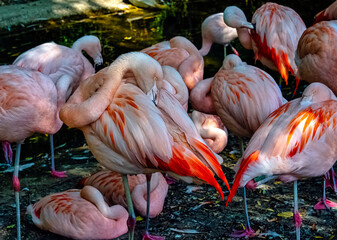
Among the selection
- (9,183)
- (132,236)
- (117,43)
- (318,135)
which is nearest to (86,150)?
(9,183)

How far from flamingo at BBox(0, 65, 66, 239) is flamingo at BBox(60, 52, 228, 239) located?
616 millimetres

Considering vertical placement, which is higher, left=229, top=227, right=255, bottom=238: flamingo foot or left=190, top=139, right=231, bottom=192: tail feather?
left=190, top=139, right=231, bottom=192: tail feather

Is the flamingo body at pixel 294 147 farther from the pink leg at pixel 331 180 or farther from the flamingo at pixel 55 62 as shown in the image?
the flamingo at pixel 55 62

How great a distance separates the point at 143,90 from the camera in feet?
10.4

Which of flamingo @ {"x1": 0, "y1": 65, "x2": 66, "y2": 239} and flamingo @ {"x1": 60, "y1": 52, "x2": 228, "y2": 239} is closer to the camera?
flamingo @ {"x1": 60, "y1": 52, "x2": 228, "y2": 239}

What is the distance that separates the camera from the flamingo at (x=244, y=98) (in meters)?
3.67

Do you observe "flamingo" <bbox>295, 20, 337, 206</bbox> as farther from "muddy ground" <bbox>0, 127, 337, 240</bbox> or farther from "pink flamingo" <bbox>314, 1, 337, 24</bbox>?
"muddy ground" <bbox>0, 127, 337, 240</bbox>

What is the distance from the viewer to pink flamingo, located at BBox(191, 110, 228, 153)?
15.1 ft

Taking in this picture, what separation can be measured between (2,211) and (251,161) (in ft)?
6.54

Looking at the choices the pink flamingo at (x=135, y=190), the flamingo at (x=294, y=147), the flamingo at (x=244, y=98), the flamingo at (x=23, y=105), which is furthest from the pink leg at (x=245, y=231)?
the flamingo at (x=23, y=105)

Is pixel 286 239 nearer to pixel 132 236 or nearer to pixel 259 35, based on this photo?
pixel 132 236

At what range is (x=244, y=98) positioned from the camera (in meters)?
3.68

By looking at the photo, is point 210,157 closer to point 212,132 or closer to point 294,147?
point 294,147

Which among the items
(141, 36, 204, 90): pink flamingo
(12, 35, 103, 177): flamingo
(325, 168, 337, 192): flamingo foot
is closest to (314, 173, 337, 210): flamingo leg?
(325, 168, 337, 192): flamingo foot
